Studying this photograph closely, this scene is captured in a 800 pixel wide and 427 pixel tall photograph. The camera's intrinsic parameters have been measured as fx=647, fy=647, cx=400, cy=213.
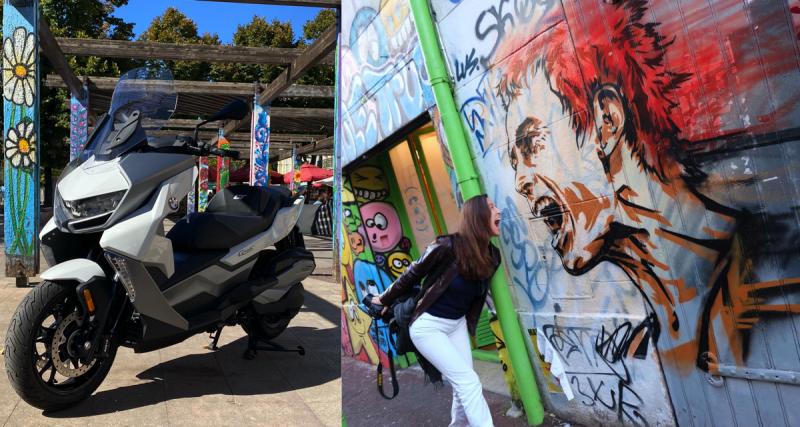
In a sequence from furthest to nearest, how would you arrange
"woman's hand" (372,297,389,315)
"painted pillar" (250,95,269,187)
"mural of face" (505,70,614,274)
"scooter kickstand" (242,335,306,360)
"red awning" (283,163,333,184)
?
"red awning" (283,163,333,184), "painted pillar" (250,95,269,187), "scooter kickstand" (242,335,306,360), "woman's hand" (372,297,389,315), "mural of face" (505,70,614,274)

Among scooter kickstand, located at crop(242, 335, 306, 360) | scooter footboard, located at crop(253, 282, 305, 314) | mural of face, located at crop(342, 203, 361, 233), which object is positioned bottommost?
scooter kickstand, located at crop(242, 335, 306, 360)

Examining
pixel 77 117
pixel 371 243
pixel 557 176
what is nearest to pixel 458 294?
pixel 557 176

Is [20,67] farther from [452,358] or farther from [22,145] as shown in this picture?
[452,358]

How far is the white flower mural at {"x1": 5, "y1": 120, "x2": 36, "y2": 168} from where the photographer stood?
327 inches

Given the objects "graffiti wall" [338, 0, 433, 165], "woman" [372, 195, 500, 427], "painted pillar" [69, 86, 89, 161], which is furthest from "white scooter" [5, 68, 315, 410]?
"painted pillar" [69, 86, 89, 161]

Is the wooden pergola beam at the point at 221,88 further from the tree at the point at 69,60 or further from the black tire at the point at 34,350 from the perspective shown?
the black tire at the point at 34,350

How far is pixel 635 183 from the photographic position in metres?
2.72

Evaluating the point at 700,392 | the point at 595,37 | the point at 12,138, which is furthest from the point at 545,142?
the point at 12,138

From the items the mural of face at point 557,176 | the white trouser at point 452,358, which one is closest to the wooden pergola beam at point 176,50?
the mural of face at point 557,176

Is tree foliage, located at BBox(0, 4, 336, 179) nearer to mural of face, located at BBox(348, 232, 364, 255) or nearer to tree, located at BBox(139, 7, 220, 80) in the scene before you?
tree, located at BBox(139, 7, 220, 80)

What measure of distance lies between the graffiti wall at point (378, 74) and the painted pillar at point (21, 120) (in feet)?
17.8

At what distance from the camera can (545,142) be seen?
3174mm

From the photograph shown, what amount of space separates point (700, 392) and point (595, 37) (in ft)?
5.07

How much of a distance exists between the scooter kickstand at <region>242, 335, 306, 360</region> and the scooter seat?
0.95 m
